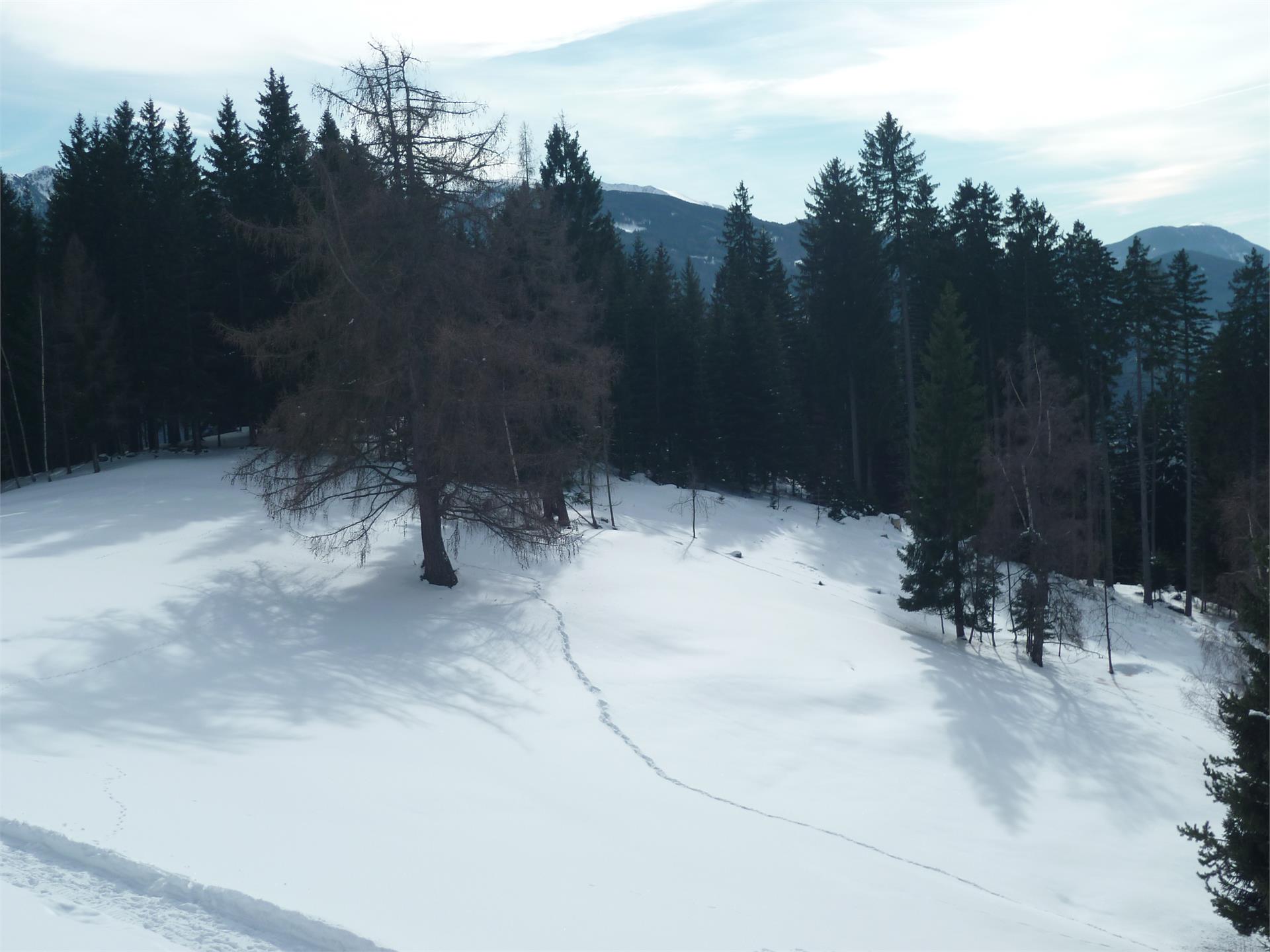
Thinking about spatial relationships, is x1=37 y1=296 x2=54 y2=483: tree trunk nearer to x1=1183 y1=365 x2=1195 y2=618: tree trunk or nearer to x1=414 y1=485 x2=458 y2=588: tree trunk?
x1=414 y1=485 x2=458 y2=588: tree trunk

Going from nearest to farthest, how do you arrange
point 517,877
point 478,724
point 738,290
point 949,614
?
point 517,877 < point 478,724 < point 949,614 < point 738,290

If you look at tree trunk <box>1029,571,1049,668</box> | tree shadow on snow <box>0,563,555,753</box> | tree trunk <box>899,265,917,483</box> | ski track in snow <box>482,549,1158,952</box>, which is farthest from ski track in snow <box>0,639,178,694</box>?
tree trunk <box>899,265,917,483</box>

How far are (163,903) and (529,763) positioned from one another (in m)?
5.06

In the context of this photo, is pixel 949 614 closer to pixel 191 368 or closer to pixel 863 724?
pixel 863 724

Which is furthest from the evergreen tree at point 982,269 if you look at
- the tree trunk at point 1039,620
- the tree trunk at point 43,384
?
the tree trunk at point 43,384

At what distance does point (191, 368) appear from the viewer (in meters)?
32.1

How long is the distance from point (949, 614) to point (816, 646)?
7.90 metres

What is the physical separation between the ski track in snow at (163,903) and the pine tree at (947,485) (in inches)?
853

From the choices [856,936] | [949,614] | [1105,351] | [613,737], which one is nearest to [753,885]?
[856,936]

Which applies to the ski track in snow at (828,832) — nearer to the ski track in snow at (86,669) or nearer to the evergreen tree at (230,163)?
the ski track in snow at (86,669)

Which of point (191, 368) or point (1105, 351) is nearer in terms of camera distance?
point (191, 368)

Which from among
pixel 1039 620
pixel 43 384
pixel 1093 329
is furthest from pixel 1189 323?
pixel 43 384

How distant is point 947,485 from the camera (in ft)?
81.7

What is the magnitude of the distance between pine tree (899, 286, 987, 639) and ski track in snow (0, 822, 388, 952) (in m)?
21.7
